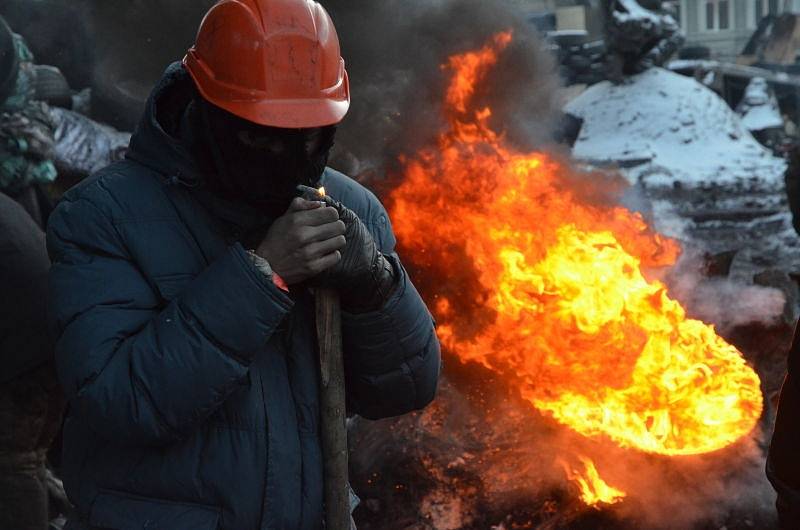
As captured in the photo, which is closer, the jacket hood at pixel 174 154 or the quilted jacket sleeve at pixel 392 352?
the jacket hood at pixel 174 154

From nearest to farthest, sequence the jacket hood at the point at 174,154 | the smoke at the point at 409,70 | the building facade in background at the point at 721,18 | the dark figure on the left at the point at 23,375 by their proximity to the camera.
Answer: the jacket hood at the point at 174,154 → the dark figure on the left at the point at 23,375 → the smoke at the point at 409,70 → the building facade in background at the point at 721,18

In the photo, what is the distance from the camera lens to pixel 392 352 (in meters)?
2.21

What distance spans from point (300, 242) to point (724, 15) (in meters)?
41.2

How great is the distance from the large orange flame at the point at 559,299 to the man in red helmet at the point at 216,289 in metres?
3.19

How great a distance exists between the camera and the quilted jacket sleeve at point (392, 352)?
216 cm

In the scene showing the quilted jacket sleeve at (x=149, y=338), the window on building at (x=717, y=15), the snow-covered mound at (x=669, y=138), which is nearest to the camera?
the quilted jacket sleeve at (x=149, y=338)

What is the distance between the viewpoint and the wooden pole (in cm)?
208

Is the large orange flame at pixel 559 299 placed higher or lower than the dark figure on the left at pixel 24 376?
lower

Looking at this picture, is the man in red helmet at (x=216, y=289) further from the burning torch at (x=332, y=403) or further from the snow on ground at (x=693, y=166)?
the snow on ground at (x=693, y=166)

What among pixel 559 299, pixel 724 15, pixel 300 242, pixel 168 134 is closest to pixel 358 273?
pixel 300 242

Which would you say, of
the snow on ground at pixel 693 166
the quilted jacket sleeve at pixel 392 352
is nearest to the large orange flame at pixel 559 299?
the snow on ground at pixel 693 166

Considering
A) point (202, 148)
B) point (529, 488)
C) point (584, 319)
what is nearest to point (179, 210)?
point (202, 148)

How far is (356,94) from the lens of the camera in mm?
7836

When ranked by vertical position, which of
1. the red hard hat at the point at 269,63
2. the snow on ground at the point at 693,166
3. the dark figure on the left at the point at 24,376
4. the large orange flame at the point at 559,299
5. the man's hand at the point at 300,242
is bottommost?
the snow on ground at the point at 693,166
